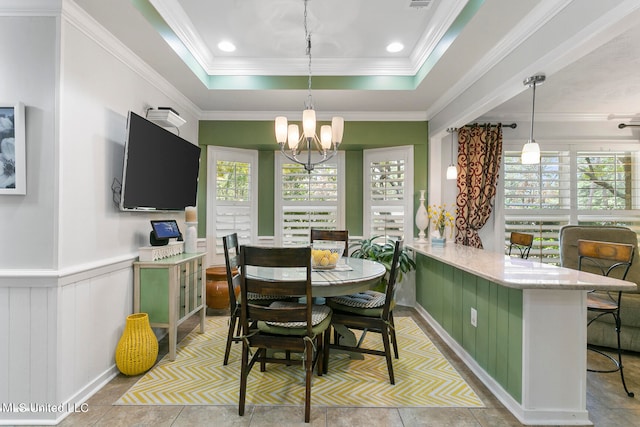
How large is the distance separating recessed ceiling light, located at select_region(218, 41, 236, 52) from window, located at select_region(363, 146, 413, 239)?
221cm

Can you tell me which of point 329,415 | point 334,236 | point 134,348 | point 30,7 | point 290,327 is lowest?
point 329,415

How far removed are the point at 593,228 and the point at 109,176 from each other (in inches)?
177

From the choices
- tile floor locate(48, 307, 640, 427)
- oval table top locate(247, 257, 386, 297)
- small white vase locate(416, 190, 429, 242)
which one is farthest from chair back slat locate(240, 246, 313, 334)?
small white vase locate(416, 190, 429, 242)

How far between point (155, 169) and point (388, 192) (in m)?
2.87

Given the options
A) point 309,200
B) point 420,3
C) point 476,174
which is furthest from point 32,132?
point 476,174

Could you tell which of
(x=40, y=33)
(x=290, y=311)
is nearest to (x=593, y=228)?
(x=290, y=311)

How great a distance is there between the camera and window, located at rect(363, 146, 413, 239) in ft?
14.0

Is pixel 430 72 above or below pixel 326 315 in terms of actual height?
above

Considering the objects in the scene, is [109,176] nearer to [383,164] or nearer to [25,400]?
[25,400]

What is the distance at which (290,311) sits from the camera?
1.88 metres

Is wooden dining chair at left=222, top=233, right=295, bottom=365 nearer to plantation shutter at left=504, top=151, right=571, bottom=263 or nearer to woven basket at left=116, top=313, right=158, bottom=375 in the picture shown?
woven basket at left=116, top=313, right=158, bottom=375

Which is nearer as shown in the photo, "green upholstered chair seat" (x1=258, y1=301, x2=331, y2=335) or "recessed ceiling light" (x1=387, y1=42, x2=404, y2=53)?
"green upholstered chair seat" (x1=258, y1=301, x2=331, y2=335)

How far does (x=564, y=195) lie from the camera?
166 inches

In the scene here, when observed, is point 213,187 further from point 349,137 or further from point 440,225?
point 440,225
